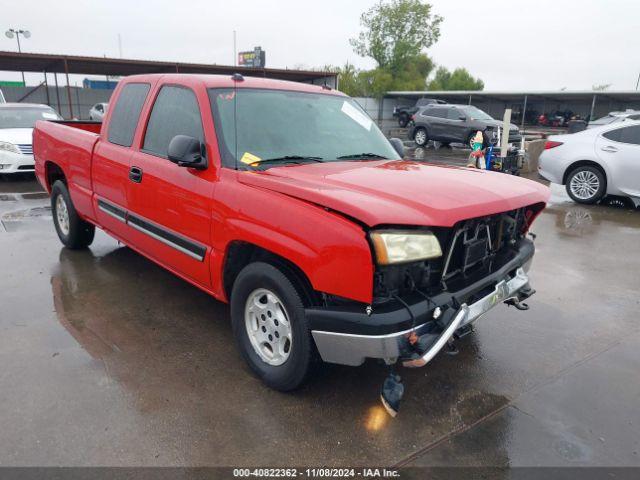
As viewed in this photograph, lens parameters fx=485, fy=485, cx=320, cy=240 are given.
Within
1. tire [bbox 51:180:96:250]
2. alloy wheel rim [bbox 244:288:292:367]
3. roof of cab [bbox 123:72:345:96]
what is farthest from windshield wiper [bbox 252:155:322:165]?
tire [bbox 51:180:96:250]

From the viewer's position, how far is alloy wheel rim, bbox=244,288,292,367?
291 centimetres

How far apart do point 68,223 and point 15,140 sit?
5.95m

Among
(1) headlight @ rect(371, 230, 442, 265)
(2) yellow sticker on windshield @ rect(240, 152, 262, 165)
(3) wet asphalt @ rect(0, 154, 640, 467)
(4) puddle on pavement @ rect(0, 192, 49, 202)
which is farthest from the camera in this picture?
(4) puddle on pavement @ rect(0, 192, 49, 202)

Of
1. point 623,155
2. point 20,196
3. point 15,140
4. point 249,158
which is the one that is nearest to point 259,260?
point 249,158

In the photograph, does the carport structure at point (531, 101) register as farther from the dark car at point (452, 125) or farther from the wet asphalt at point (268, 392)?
the wet asphalt at point (268, 392)

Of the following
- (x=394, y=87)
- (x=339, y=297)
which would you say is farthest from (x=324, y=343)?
(x=394, y=87)

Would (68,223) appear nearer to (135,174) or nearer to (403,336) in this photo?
(135,174)

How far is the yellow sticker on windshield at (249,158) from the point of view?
3236 mm

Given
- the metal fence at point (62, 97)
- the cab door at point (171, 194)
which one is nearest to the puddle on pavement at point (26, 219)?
the cab door at point (171, 194)

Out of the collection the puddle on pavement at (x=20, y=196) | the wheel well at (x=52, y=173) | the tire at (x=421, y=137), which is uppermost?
the wheel well at (x=52, y=173)

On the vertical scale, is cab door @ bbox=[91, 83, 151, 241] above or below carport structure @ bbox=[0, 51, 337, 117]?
below

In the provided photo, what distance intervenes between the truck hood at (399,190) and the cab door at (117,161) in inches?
65.8

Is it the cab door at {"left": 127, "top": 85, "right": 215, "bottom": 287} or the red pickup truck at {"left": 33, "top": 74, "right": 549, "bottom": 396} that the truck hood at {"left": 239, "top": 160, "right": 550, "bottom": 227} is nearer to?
the red pickup truck at {"left": 33, "top": 74, "right": 549, "bottom": 396}

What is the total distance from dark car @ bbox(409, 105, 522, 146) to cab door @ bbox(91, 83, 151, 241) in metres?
17.5
